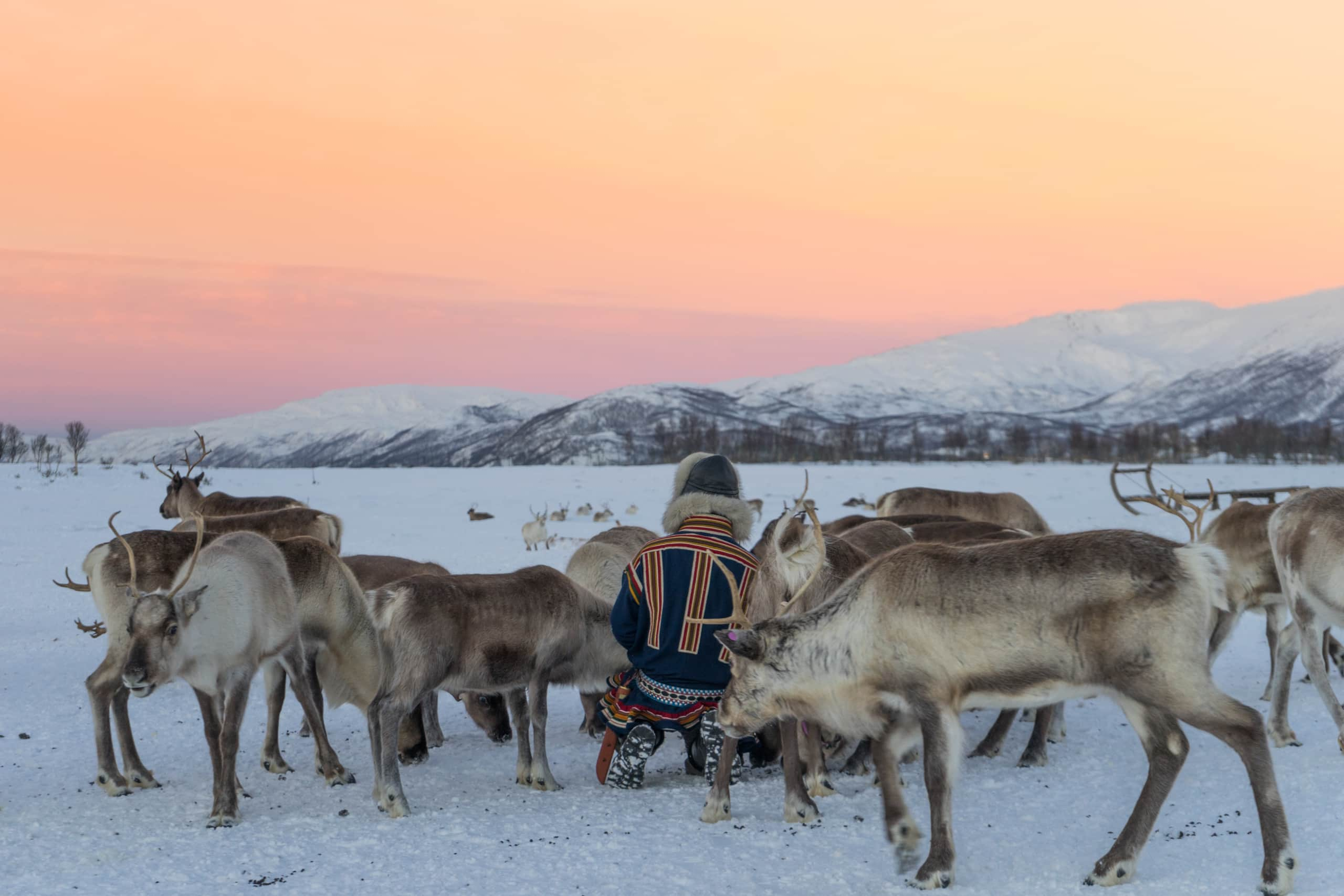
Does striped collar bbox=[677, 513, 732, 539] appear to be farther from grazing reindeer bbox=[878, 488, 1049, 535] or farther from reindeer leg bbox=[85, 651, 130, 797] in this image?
grazing reindeer bbox=[878, 488, 1049, 535]

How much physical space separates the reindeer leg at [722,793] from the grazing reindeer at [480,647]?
4.43 feet

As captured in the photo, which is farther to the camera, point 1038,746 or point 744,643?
point 1038,746

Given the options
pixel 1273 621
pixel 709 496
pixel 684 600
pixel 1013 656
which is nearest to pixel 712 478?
pixel 709 496

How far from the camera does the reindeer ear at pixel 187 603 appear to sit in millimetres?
6527

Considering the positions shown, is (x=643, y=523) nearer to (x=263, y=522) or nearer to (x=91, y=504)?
(x=91, y=504)

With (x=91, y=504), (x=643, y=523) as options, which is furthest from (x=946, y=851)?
(x=91, y=504)

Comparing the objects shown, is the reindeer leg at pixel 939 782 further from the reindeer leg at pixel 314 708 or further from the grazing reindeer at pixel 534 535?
the grazing reindeer at pixel 534 535

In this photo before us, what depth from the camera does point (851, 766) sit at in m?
7.55

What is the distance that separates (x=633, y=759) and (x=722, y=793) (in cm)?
98

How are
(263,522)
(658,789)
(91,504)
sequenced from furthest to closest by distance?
(91,504)
(263,522)
(658,789)

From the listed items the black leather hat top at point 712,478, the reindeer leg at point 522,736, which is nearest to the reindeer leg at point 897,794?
the black leather hat top at point 712,478

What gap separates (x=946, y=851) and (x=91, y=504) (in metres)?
29.5

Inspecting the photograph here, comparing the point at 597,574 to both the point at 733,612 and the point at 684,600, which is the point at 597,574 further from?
the point at 733,612

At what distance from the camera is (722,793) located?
20.6ft
